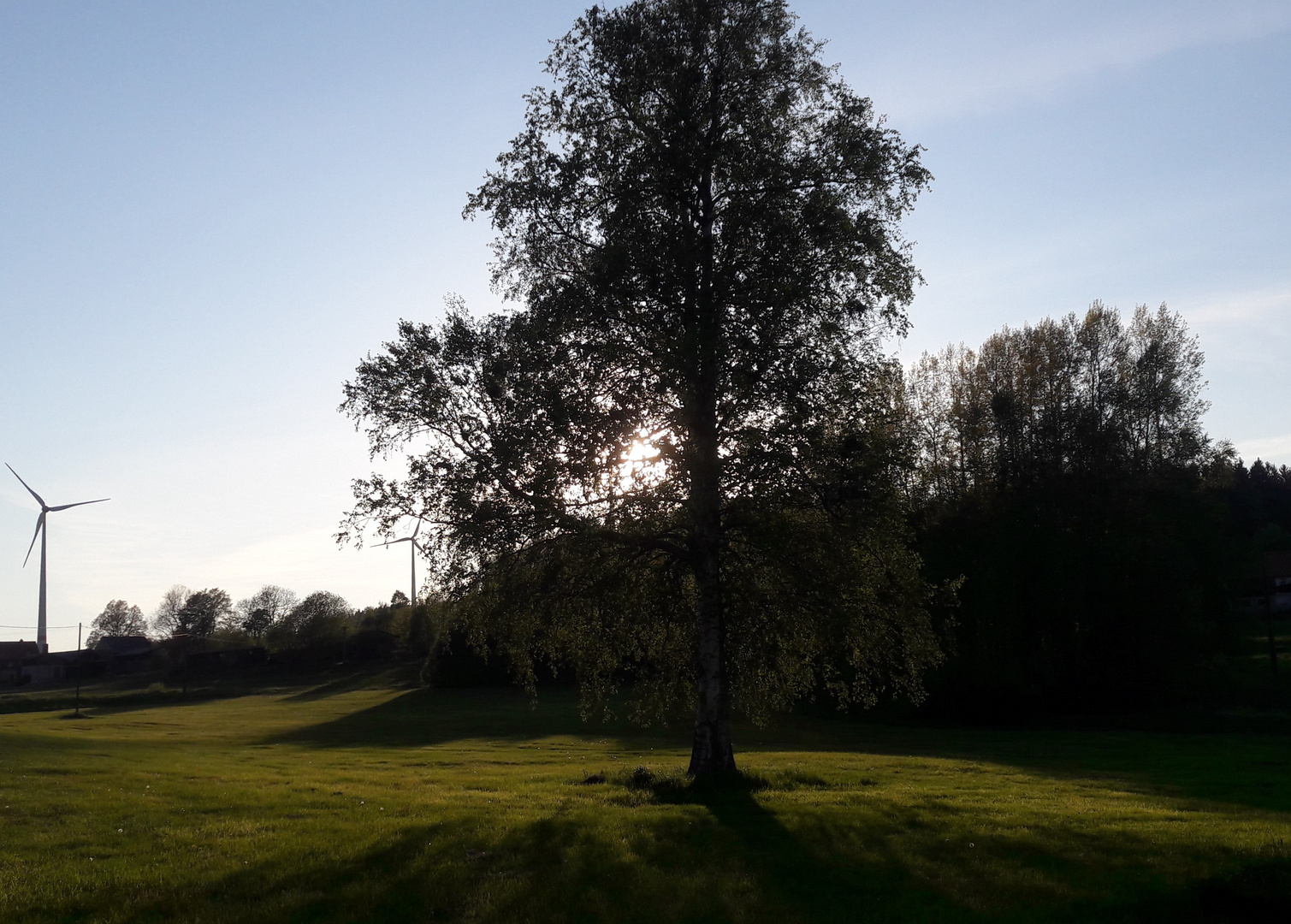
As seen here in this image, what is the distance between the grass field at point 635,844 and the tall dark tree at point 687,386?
4.14m

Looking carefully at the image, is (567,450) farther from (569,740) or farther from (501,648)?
(569,740)

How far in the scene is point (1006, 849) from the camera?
14.9 meters

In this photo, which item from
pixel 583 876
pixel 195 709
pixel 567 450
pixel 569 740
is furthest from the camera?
pixel 195 709

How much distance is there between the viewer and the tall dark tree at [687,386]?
20.9 m

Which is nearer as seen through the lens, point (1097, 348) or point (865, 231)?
point (865, 231)

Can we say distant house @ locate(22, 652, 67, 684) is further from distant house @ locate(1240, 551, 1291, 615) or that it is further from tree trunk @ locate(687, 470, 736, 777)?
distant house @ locate(1240, 551, 1291, 615)

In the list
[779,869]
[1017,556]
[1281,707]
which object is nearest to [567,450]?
[779,869]

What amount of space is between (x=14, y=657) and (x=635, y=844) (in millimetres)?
207325

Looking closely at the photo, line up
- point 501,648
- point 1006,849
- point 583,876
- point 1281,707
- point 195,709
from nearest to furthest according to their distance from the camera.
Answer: point 583,876, point 1006,849, point 501,648, point 1281,707, point 195,709

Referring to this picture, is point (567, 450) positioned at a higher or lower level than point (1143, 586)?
higher

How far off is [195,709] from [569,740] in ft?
155

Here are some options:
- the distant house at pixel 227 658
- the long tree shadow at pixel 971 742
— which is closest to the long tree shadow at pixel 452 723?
the long tree shadow at pixel 971 742

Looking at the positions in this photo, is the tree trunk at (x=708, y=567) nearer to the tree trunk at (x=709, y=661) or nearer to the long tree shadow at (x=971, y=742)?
the tree trunk at (x=709, y=661)

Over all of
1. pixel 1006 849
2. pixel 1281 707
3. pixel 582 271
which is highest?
pixel 582 271
